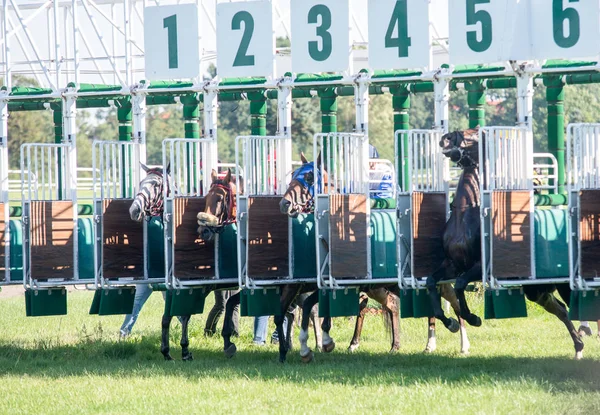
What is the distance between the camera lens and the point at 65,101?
→ 11.9 m

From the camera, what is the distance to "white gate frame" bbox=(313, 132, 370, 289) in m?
9.89

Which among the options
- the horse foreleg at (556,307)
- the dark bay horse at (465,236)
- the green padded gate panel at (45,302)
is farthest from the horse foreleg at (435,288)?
the green padded gate panel at (45,302)

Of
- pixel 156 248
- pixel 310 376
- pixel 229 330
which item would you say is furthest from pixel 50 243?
pixel 310 376

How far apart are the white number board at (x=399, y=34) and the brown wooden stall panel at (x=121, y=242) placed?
9.13ft

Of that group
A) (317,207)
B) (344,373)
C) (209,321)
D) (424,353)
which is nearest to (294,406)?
(344,373)

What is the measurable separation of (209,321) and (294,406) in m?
4.92

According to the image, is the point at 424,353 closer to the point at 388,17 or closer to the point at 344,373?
the point at 344,373

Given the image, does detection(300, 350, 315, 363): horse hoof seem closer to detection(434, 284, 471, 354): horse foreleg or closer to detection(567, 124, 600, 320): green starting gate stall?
detection(434, 284, 471, 354): horse foreleg

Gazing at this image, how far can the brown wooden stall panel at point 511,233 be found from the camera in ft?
30.0

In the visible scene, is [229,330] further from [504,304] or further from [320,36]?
[320,36]

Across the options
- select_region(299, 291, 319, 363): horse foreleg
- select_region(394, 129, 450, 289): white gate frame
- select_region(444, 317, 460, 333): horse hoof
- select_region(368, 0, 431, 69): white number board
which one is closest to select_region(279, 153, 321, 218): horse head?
select_region(394, 129, 450, 289): white gate frame

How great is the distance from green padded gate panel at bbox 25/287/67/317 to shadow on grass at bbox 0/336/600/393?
0.39m

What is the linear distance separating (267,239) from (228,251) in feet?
2.42

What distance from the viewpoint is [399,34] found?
1023 cm
